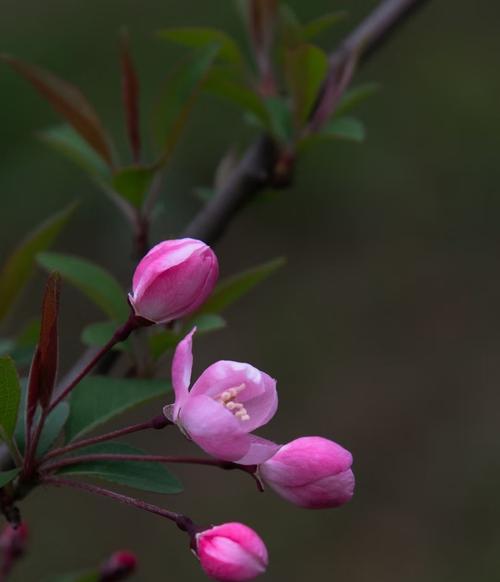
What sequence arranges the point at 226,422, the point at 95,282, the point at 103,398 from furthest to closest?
the point at 95,282
the point at 103,398
the point at 226,422

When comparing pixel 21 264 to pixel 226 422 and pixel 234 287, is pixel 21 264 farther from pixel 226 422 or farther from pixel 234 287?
pixel 226 422

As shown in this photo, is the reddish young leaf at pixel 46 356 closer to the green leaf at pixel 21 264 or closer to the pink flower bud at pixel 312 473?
the pink flower bud at pixel 312 473

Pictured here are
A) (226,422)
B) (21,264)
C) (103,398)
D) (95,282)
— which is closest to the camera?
(226,422)

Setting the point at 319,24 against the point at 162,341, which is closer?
the point at 162,341

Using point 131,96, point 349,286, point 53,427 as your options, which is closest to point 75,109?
point 131,96

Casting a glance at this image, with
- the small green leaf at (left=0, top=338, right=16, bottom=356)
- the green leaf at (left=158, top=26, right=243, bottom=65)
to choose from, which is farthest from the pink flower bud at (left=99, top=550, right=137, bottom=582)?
the green leaf at (left=158, top=26, right=243, bottom=65)

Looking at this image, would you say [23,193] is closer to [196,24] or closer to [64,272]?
[196,24]

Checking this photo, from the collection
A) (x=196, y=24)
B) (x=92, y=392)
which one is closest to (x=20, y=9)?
(x=196, y=24)

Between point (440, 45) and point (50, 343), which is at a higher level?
point (50, 343)
